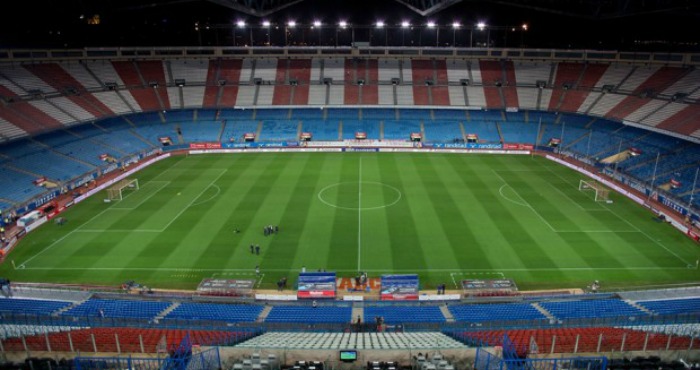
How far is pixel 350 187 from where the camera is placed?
1756 inches

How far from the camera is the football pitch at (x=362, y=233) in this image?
29172 millimetres

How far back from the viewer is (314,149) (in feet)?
199

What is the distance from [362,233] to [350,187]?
427 inches

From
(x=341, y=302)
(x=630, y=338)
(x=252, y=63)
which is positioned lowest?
(x=341, y=302)

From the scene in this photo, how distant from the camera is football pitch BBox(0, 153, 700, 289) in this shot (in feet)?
95.7

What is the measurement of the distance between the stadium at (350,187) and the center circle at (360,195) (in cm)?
33

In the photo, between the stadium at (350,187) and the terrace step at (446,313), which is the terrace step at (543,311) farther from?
the terrace step at (446,313)

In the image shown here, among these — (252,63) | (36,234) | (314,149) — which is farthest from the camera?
(252,63)

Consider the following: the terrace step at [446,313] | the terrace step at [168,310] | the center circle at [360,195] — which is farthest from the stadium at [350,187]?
the terrace step at [168,310]

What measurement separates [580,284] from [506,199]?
14.3m

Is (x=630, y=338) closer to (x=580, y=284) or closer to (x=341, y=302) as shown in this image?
(x=580, y=284)

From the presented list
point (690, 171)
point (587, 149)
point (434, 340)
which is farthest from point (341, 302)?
point (587, 149)

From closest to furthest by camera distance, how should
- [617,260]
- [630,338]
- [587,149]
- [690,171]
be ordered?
[630,338]
[617,260]
[690,171]
[587,149]

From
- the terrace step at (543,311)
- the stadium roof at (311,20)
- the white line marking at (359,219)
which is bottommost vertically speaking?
the terrace step at (543,311)
